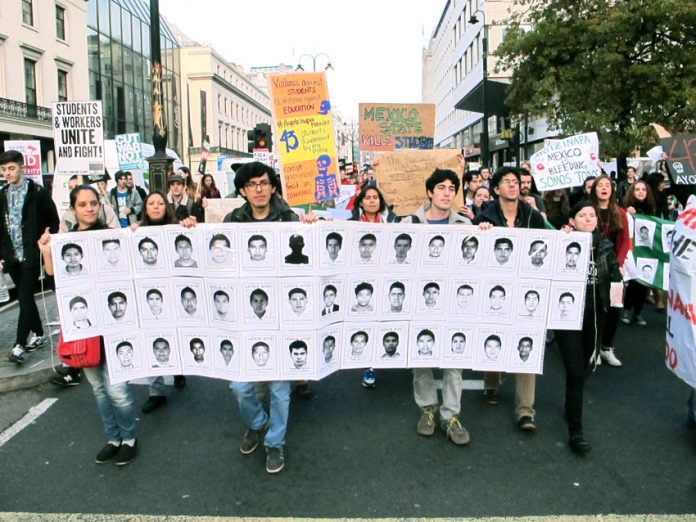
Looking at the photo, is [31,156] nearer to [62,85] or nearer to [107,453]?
[107,453]

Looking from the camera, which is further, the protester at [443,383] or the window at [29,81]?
the window at [29,81]

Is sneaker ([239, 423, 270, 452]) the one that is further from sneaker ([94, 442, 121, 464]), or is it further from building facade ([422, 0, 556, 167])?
building facade ([422, 0, 556, 167])

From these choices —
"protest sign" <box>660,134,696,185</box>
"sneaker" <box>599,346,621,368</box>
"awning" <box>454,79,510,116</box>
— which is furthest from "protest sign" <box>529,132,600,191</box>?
"awning" <box>454,79,510,116</box>

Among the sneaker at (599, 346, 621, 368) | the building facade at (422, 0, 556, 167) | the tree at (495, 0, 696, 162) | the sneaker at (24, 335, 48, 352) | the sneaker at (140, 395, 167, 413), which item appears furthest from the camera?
the building facade at (422, 0, 556, 167)

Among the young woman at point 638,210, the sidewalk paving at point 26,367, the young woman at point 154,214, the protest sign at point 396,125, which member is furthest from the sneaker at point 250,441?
the protest sign at point 396,125

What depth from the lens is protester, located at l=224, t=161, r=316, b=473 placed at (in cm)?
368

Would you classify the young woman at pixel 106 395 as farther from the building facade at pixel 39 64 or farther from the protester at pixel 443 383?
the building facade at pixel 39 64

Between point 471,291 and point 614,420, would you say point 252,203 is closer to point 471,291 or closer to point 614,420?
point 471,291

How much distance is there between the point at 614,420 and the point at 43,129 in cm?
3055

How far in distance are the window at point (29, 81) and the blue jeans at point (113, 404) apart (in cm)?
2919

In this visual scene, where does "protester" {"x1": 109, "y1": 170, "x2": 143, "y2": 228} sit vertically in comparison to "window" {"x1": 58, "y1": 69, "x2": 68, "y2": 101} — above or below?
below

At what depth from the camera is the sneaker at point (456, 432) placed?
156 inches

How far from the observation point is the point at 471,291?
3.92 m

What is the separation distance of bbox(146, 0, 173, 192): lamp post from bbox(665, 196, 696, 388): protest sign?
7332mm
